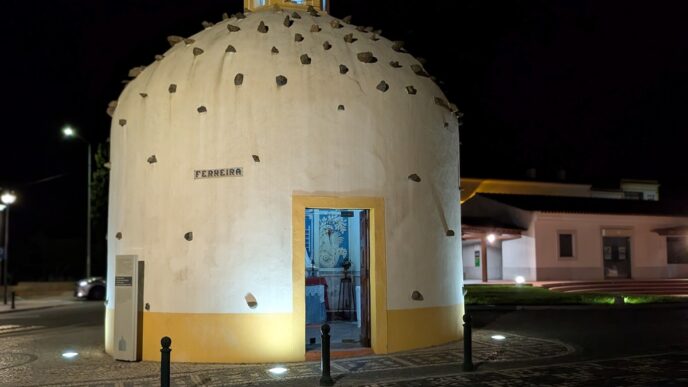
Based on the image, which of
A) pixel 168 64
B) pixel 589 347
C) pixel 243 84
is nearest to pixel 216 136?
pixel 243 84

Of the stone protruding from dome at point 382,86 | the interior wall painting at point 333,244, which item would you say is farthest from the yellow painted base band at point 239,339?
the stone protruding from dome at point 382,86

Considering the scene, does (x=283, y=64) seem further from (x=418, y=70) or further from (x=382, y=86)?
(x=418, y=70)

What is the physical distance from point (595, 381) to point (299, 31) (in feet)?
27.5

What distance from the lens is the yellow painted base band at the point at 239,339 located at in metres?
11.4

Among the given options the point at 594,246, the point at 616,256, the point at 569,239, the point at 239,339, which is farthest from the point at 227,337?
the point at 616,256

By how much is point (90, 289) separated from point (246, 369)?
2364cm

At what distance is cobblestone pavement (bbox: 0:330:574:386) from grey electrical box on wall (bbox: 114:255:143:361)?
0.94 ft

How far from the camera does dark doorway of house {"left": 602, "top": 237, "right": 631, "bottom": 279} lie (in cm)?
3481

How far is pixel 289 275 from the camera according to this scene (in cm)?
1152

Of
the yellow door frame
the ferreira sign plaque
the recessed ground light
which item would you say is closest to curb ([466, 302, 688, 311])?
the yellow door frame

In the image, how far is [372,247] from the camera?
12195mm

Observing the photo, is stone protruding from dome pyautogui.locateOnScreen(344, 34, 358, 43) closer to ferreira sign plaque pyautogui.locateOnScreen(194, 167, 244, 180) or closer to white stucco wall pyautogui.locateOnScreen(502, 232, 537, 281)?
ferreira sign plaque pyautogui.locateOnScreen(194, 167, 244, 180)

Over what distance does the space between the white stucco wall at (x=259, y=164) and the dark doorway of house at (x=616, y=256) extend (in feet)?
81.4

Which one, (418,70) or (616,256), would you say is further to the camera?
(616,256)
